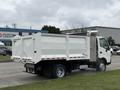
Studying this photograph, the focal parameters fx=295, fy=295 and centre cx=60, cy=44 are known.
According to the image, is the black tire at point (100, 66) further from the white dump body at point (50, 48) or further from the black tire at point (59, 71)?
the black tire at point (59, 71)

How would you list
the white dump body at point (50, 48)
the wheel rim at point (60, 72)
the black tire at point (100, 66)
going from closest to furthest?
1. the white dump body at point (50, 48)
2. the wheel rim at point (60, 72)
3. the black tire at point (100, 66)

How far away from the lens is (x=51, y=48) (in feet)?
52.4

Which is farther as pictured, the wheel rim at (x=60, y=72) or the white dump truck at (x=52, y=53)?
the wheel rim at (x=60, y=72)

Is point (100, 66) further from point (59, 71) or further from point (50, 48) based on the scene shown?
point (50, 48)

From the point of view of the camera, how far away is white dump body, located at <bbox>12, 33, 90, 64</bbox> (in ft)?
50.4

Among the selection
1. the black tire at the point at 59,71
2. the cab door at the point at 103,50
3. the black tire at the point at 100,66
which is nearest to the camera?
the black tire at the point at 59,71

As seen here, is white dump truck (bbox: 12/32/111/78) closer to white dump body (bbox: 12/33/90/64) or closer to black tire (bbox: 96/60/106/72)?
white dump body (bbox: 12/33/90/64)

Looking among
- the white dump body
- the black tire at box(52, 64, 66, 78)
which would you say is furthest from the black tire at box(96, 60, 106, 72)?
the black tire at box(52, 64, 66, 78)

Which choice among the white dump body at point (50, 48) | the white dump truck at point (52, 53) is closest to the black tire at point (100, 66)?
the white dump truck at point (52, 53)

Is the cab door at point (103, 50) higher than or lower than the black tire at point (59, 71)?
higher

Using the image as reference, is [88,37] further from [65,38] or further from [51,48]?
[51,48]

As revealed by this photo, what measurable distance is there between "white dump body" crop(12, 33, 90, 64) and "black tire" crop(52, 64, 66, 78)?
1.59 ft

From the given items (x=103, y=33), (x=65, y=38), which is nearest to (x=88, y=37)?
(x=65, y=38)

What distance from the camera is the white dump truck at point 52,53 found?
1545cm
